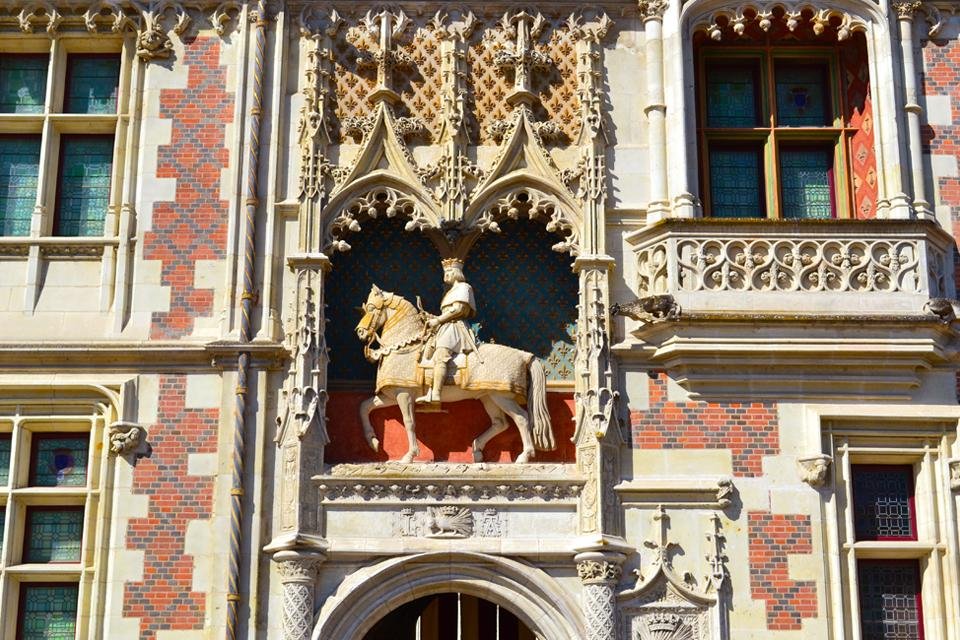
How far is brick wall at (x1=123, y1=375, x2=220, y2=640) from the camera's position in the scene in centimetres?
1487

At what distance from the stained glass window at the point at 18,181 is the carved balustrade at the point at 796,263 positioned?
22.4 ft

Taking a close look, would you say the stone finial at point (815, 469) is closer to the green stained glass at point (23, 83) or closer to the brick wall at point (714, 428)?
the brick wall at point (714, 428)

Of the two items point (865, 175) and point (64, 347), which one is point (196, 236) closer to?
point (64, 347)

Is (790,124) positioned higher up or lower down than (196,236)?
higher up

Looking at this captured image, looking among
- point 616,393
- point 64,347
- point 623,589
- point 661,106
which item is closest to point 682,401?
point 616,393

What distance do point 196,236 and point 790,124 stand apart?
6643mm

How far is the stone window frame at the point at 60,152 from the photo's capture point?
1614 centimetres

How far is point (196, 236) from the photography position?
16.2 meters

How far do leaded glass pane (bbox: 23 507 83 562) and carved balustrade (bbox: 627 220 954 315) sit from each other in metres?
6.41

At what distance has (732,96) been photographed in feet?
56.3

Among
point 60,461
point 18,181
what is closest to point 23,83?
point 18,181

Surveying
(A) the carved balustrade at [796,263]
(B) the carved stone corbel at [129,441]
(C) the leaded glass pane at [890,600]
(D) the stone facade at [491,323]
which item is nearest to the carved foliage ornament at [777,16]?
(D) the stone facade at [491,323]

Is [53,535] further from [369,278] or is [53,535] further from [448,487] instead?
[369,278]

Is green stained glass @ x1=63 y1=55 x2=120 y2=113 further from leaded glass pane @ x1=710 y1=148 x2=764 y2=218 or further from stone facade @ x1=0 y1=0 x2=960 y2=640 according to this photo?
leaded glass pane @ x1=710 y1=148 x2=764 y2=218
